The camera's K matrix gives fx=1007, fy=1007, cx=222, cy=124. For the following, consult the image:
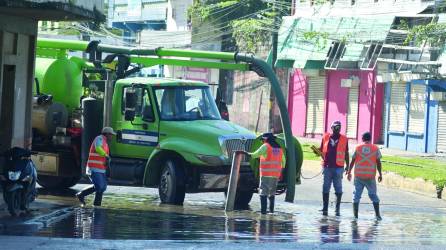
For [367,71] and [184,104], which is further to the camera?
[367,71]

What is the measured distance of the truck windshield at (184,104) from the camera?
20.1 m

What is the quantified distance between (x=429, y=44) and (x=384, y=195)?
1510 cm

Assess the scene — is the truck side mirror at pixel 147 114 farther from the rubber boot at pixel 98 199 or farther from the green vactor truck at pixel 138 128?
the rubber boot at pixel 98 199

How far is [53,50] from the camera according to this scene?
2195 centimetres

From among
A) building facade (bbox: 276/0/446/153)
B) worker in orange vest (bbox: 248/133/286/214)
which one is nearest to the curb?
worker in orange vest (bbox: 248/133/286/214)

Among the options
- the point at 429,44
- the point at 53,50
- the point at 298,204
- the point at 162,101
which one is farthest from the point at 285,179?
the point at 429,44

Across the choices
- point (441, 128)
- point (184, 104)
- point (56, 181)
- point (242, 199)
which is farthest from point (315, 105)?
point (184, 104)

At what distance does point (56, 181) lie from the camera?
71.3 feet

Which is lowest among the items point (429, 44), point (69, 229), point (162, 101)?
point (69, 229)

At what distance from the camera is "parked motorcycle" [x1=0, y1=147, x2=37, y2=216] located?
15625 millimetres

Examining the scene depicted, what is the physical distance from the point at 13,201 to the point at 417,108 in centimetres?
2825

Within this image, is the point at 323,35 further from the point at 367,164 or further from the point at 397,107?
the point at 367,164

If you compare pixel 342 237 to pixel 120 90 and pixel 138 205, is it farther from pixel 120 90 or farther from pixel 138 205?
pixel 120 90

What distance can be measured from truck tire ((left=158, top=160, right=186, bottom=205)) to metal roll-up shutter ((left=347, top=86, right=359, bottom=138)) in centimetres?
2691
